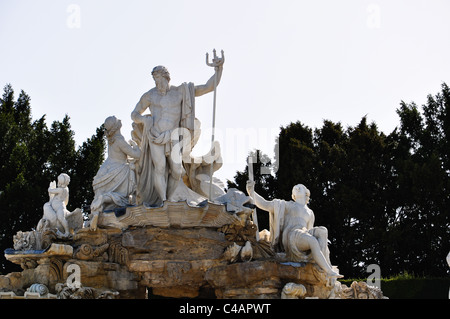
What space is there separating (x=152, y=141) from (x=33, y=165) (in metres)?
12.0

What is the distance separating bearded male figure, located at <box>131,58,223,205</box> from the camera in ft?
45.9

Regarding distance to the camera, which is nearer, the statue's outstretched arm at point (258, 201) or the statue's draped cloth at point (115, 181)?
the statue's outstretched arm at point (258, 201)

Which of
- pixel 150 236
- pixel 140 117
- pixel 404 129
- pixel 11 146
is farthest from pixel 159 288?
pixel 404 129

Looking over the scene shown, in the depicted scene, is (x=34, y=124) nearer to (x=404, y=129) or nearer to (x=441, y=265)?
(x=404, y=129)

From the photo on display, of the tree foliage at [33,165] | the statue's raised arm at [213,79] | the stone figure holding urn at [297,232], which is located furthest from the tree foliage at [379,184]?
the statue's raised arm at [213,79]

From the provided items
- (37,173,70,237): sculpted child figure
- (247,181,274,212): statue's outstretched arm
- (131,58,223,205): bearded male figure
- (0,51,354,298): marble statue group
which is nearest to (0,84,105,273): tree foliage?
(37,173,70,237): sculpted child figure

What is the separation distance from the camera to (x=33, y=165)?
24797 mm

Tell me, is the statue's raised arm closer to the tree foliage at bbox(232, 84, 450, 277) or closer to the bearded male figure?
the bearded male figure

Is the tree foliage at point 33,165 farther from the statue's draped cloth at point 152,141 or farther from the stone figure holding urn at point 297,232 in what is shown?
the stone figure holding urn at point 297,232

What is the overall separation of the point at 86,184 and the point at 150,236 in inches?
478

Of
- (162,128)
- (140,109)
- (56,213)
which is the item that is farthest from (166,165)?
(56,213)

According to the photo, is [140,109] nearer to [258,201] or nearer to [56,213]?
[56,213]

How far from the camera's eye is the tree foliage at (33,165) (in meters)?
23.3

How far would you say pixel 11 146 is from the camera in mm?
25078
